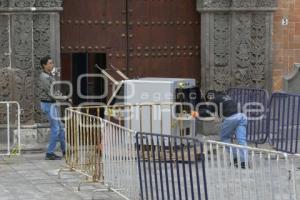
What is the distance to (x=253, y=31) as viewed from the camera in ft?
43.0

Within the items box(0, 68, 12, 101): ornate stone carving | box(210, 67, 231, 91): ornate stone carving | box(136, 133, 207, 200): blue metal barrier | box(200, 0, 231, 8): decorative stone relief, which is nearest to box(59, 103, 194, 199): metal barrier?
box(136, 133, 207, 200): blue metal barrier

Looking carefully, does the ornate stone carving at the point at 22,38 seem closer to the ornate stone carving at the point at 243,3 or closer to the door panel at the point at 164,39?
the door panel at the point at 164,39

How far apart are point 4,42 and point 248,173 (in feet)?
22.7

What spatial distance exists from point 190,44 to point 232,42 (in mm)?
936

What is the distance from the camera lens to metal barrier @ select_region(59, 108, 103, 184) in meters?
8.93

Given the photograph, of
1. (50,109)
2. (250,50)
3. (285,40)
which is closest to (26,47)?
(50,109)

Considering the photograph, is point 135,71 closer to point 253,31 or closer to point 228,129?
point 253,31

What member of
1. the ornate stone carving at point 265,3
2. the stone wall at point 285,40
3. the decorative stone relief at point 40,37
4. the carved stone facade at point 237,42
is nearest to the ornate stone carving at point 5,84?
the decorative stone relief at point 40,37

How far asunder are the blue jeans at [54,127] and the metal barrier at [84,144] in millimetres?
1136

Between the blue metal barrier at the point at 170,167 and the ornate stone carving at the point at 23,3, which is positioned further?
the ornate stone carving at the point at 23,3

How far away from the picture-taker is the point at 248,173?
619cm

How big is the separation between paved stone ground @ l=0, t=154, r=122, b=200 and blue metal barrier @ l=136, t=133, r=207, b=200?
1402 millimetres

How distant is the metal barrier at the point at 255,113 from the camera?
37.1 ft

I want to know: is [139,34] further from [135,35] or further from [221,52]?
[221,52]
